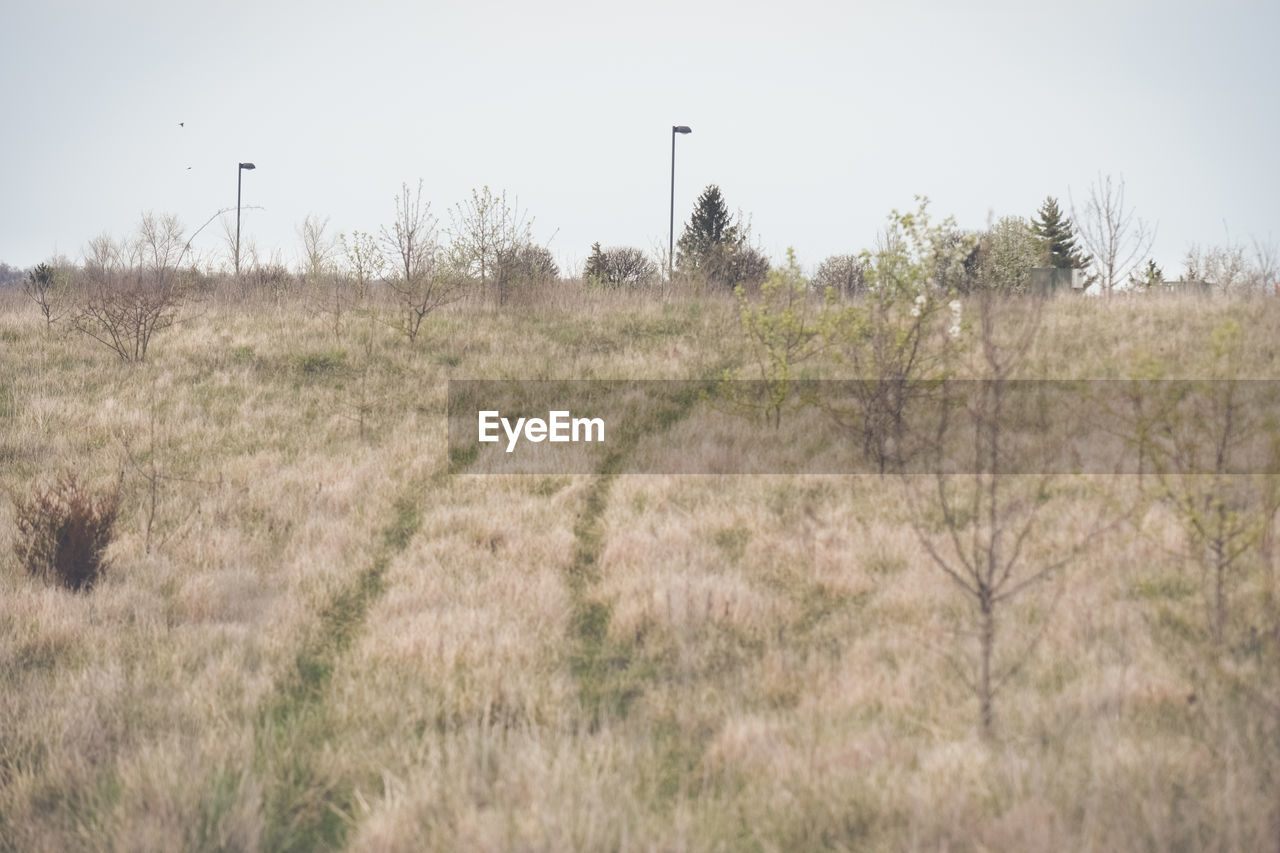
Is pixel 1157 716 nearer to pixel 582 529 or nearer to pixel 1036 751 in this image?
pixel 1036 751

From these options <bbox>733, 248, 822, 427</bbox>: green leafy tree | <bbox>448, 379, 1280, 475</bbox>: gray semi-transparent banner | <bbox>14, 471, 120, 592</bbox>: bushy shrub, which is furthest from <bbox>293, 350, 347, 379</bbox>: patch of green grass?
<bbox>733, 248, 822, 427</bbox>: green leafy tree

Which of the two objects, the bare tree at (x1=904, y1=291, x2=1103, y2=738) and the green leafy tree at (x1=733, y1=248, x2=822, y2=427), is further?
the green leafy tree at (x1=733, y1=248, x2=822, y2=427)

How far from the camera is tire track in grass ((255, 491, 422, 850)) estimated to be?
352 cm

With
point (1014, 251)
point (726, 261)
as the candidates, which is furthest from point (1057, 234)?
point (726, 261)

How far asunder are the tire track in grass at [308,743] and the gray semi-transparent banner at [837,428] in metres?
3.65

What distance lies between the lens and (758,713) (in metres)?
4.20

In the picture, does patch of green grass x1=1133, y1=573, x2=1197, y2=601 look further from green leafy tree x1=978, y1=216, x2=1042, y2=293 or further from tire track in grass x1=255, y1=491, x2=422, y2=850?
green leafy tree x1=978, y1=216, x2=1042, y2=293

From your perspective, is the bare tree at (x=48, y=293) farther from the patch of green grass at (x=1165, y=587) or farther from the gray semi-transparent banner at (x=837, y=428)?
the patch of green grass at (x=1165, y=587)

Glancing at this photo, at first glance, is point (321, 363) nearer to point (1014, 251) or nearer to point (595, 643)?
point (595, 643)

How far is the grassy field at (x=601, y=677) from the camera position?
10.7ft

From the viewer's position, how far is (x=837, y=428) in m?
9.72

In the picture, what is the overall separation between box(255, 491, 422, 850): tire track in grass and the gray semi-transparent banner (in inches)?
144

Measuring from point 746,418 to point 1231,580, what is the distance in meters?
6.08

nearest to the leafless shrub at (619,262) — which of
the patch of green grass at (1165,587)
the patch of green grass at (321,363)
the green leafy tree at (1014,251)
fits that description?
the green leafy tree at (1014,251)
